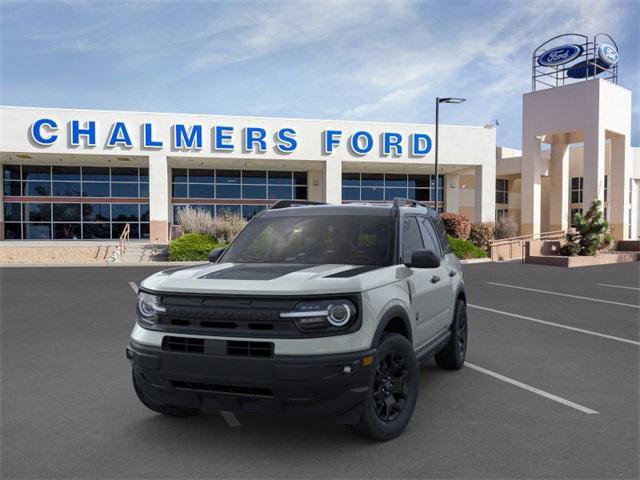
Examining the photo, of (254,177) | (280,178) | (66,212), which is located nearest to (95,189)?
(66,212)

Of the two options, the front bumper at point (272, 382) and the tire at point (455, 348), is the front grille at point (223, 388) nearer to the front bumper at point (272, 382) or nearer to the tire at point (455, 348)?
the front bumper at point (272, 382)

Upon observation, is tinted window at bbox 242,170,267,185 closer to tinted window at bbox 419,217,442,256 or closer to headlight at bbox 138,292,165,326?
tinted window at bbox 419,217,442,256

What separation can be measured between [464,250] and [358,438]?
839 inches

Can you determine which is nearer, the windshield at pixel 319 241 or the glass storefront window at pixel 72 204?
the windshield at pixel 319 241

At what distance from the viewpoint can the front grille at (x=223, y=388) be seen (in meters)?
3.69

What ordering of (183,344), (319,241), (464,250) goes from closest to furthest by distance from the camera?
(183,344)
(319,241)
(464,250)

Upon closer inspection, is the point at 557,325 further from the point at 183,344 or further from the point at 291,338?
the point at 183,344

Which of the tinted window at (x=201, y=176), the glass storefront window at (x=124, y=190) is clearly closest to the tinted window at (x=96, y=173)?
the glass storefront window at (x=124, y=190)

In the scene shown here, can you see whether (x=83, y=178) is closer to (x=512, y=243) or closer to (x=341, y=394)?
(x=512, y=243)

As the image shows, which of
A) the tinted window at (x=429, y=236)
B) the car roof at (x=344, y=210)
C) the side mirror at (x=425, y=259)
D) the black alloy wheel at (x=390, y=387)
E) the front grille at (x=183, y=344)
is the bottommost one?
the black alloy wheel at (x=390, y=387)

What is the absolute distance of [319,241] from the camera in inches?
200

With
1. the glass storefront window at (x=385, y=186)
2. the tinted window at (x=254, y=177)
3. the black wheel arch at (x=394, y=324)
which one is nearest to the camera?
the black wheel arch at (x=394, y=324)

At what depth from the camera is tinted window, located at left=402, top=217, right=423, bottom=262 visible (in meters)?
4.93

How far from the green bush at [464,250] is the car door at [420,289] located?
63.2 ft
